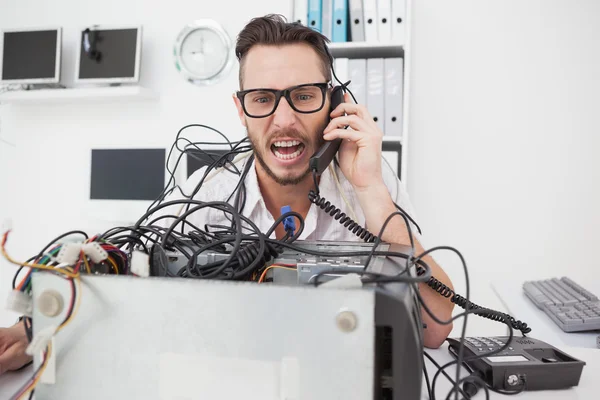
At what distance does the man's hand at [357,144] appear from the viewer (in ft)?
3.60

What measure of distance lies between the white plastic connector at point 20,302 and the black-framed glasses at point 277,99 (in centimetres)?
76

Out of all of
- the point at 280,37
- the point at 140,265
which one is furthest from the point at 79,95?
the point at 140,265

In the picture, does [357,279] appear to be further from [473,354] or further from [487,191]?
[487,191]

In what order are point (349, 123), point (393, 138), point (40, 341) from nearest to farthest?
point (40, 341) < point (349, 123) < point (393, 138)

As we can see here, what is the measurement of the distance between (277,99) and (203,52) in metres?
1.67

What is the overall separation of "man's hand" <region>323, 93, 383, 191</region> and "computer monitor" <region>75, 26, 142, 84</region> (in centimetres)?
172

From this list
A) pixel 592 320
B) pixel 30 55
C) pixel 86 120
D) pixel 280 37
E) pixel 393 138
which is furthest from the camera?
pixel 86 120

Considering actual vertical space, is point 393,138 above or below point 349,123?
above

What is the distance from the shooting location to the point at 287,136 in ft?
3.85

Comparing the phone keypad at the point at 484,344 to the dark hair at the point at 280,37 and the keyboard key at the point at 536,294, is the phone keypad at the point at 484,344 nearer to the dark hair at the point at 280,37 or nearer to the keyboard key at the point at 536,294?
the keyboard key at the point at 536,294

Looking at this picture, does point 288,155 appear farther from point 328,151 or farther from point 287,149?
point 328,151

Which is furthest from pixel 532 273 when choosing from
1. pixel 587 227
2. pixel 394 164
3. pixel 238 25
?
pixel 238 25

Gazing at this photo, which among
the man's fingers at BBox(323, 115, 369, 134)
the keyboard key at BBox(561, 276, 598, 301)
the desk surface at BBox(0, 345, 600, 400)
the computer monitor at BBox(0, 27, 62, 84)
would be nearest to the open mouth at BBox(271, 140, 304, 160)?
the man's fingers at BBox(323, 115, 369, 134)

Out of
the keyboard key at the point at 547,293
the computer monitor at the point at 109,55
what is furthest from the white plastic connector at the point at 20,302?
the computer monitor at the point at 109,55
